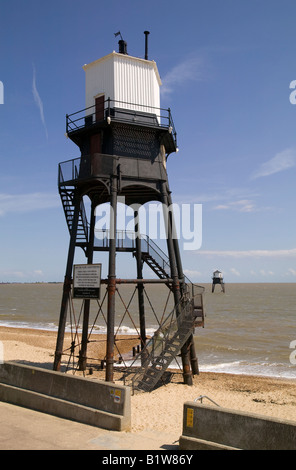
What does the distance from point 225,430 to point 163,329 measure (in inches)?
422

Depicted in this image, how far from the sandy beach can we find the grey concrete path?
0.95 m

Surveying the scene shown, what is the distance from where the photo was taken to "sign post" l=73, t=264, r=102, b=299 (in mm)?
15953

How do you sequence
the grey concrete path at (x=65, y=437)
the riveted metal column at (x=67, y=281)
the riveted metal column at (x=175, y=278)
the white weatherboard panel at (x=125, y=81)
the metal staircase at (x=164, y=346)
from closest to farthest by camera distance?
the grey concrete path at (x=65, y=437) → the metal staircase at (x=164, y=346) → the riveted metal column at (x=67, y=281) → the riveted metal column at (x=175, y=278) → the white weatherboard panel at (x=125, y=81)

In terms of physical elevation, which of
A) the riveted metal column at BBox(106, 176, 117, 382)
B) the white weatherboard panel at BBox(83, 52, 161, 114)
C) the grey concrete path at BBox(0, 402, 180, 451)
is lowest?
the grey concrete path at BBox(0, 402, 180, 451)

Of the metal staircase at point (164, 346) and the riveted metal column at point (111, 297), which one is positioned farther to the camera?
the metal staircase at point (164, 346)

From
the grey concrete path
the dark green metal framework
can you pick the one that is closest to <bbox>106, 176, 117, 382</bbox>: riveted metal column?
the dark green metal framework

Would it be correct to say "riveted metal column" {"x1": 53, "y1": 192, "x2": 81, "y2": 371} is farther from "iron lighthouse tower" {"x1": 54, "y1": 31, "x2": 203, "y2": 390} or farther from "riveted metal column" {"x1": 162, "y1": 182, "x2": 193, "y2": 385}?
"riveted metal column" {"x1": 162, "y1": 182, "x2": 193, "y2": 385}

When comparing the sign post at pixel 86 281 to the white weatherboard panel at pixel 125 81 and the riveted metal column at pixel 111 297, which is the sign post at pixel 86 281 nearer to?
the riveted metal column at pixel 111 297

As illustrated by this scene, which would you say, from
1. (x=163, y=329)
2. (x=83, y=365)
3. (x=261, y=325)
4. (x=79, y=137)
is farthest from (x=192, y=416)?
(x=261, y=325)

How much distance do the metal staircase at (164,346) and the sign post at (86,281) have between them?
133 inches

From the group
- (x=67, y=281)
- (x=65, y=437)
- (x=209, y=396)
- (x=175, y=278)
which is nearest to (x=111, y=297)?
(x=67, y=281)

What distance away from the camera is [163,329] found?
17.6 m

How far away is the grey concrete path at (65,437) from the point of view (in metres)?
7.29

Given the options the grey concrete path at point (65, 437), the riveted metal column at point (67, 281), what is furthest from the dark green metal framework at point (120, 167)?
the grey concrete path at point (65, 437)
